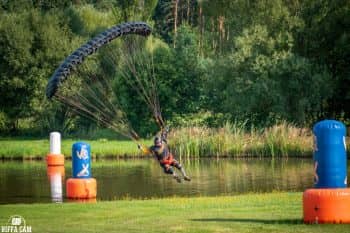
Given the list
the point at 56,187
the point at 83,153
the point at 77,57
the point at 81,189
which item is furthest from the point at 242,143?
the point at 77,57

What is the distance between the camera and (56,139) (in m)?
39.8

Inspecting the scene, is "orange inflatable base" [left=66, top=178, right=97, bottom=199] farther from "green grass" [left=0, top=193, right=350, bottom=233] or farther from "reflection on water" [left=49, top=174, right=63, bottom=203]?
"green grass" [left=0, top=193, right=350, bottom=233]

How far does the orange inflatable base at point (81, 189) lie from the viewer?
83.8 ft

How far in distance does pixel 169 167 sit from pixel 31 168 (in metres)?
16.3

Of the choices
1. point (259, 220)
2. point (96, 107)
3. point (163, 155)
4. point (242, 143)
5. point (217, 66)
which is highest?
point (217, 66)

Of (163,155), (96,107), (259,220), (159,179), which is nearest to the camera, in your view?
(259,220)

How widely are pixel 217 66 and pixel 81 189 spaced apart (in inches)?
1156

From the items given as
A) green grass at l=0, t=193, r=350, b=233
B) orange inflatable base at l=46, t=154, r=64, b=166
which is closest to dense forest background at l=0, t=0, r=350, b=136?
orange inflatable base at l=46, t=154, r=64, b=166

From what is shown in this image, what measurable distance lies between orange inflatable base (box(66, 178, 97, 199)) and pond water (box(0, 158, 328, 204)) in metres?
0.38

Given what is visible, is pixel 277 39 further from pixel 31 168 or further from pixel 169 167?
pixel 169 167

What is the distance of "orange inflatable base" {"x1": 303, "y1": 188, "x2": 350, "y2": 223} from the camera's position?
1593cm

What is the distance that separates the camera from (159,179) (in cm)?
3172

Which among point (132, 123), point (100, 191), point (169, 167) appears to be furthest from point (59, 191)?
point (132, 123)

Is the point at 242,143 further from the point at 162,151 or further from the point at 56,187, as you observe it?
the point at 162,151
